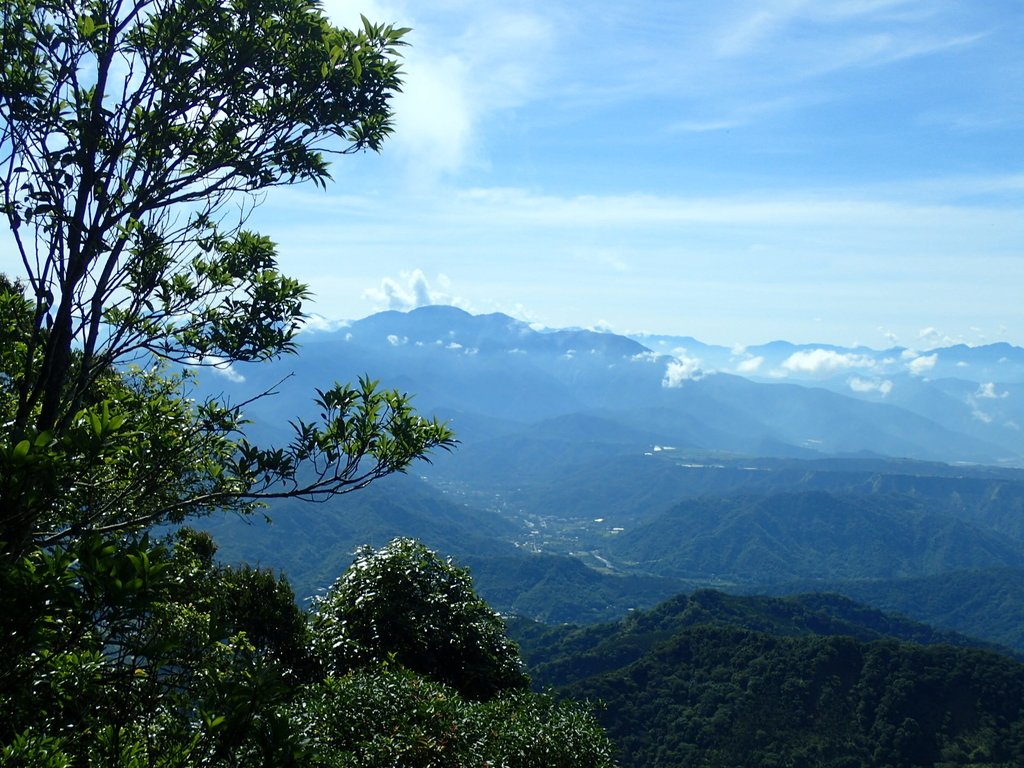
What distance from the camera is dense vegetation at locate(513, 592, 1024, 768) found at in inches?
3241

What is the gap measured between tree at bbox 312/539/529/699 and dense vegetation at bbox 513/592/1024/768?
69.9 metres

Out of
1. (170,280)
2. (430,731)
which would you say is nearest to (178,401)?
(170,280)

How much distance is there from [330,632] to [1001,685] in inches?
4203

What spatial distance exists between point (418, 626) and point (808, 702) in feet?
314

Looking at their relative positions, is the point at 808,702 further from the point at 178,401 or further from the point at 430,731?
the point at 178,401

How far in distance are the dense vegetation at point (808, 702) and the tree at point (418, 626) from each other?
69.9 m

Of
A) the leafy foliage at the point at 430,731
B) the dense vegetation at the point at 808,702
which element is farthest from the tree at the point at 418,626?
the dense vegetation at the point at 808,702

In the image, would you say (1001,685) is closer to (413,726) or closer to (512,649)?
(512,649)

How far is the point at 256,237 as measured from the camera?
7.91 m

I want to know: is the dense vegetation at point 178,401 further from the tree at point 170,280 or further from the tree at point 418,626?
the tree at point 418,626

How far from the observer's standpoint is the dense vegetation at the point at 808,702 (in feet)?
270

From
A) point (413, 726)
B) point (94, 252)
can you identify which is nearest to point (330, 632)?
point (413, 726)

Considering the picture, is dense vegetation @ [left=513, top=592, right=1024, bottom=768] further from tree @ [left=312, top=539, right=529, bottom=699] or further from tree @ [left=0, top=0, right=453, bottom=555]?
tree @ [left=0, top=0, right=453, bottom=555]

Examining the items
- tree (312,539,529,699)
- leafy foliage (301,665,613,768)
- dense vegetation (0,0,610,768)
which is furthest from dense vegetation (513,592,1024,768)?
dense vegetation (0,0,610,768)
